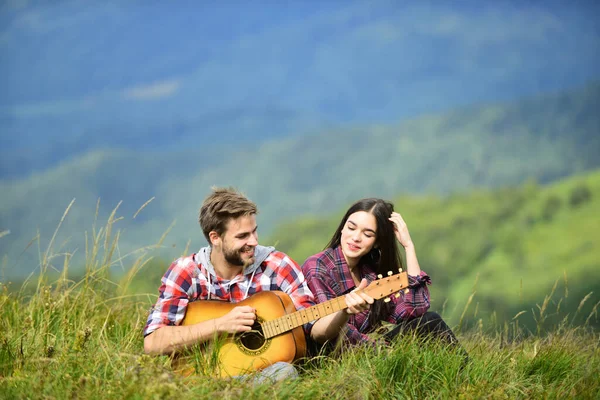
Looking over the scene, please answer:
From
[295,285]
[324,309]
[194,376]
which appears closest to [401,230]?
[295,285]

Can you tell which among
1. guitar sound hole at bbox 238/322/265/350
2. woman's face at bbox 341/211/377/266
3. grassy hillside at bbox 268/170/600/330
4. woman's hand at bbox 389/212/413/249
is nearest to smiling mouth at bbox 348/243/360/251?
woman's face at bbox 341/211/377/266

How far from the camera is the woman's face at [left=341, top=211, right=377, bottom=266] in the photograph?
3.74 meters

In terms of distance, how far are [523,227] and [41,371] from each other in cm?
1299

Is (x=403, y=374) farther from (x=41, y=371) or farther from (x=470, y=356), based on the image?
(x=41, y=371)

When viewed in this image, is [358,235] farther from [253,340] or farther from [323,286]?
[253,340]

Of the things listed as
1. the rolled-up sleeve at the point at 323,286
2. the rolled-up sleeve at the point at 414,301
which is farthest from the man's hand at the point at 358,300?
the rolled-up sleeve at the point at 414,301

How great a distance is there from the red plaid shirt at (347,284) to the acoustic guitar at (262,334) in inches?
13.5

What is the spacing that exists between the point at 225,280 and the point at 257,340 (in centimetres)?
35

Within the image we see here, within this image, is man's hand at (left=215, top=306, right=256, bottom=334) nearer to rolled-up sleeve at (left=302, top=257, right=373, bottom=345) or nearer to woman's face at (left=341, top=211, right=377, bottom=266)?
rolled-up sleeve at (left=302, top=257, right=373, bottom=345)

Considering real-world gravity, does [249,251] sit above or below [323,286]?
above

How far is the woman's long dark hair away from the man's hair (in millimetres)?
650

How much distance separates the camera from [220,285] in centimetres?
351

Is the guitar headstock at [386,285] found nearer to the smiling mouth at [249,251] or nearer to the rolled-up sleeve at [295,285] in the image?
the rolled-up sleeve at [295,285]

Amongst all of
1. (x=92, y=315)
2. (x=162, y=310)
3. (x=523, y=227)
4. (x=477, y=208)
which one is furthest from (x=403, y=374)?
(x=477, y=208)
